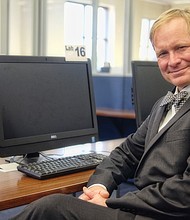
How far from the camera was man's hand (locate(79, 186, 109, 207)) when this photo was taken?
132 centimetres

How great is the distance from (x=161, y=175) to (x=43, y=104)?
0.64 metres

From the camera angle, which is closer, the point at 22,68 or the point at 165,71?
the point at 165,71

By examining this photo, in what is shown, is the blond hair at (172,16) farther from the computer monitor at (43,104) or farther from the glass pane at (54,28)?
the glass pane at (54,28)

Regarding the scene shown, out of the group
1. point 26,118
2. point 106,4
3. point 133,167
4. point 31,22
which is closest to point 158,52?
point 133,167

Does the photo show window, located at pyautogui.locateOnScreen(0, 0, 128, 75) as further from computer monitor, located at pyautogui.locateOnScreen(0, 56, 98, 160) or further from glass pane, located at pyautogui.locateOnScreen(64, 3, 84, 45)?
computer monitor, located at pyautogui.locateOnScreen(0, 56, 98, 160)

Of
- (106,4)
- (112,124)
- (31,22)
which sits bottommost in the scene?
(112,124)

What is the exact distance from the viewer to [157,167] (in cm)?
130

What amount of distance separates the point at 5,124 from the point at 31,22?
3.66 m

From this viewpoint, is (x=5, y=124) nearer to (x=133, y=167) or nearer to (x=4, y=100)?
(x=4, y=100)

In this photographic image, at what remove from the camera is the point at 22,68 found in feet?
5.37

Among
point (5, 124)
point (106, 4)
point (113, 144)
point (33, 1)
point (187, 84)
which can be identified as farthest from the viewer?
point (106, 4)

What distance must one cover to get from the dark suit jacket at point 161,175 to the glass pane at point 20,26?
376 cm

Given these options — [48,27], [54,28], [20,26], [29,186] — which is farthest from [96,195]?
[54,28]

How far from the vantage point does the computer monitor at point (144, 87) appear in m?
2.07
